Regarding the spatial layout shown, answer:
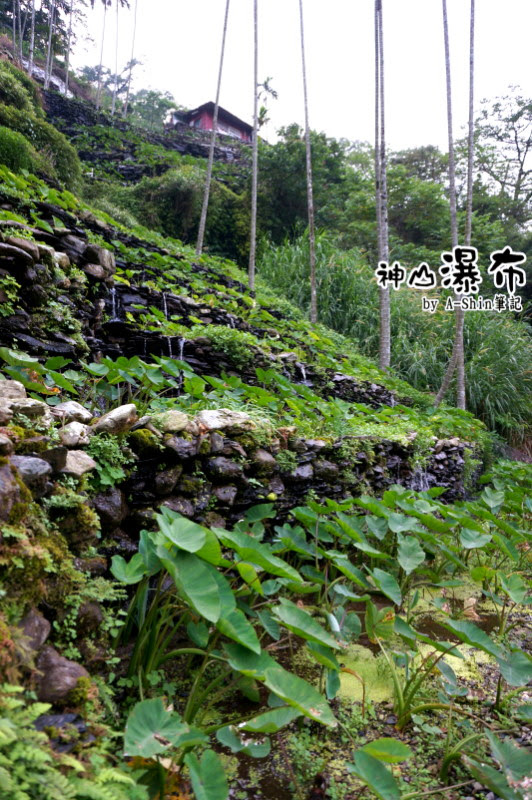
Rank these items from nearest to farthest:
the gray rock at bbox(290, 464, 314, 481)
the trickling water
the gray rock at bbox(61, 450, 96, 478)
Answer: the gray rock at bbox(61, 450, 96, 478), the gray rock at bbox(290, 464, 314, 481), the trickling water

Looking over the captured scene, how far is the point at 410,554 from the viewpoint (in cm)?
206

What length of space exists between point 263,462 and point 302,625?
1167 mm

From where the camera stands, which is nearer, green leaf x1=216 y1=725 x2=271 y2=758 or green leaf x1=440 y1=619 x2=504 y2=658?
green leaf x1=216 y1=725 x2=271 y2=758

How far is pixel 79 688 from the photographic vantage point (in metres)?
1.08

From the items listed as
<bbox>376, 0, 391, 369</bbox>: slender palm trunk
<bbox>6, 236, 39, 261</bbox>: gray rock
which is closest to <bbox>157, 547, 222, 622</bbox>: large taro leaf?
<bbox>6, 236, 39, 261</bbox>: gray rock

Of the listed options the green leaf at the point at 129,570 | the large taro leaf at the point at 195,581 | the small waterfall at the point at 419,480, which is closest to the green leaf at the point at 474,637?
the large taro leaf at the point at 195,581

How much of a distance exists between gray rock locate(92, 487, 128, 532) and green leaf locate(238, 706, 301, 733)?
867 millimetres

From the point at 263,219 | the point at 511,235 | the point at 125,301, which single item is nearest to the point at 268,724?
the point at 125,301

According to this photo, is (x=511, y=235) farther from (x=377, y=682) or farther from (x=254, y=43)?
(x=377, y=682)

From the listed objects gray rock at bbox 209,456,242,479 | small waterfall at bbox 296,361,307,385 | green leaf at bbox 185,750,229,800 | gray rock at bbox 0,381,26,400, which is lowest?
green leaf at bbox 185,750,229,800

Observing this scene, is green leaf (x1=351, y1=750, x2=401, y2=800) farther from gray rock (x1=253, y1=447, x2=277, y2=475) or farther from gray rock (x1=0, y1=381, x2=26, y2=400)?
gray rock (x1=0, y1=381, x2=26, y2=400)

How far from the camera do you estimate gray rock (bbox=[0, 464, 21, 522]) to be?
1097 millimetres

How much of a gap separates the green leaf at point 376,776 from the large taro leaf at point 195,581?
552 millimetres

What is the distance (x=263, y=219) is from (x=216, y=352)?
8.30m
